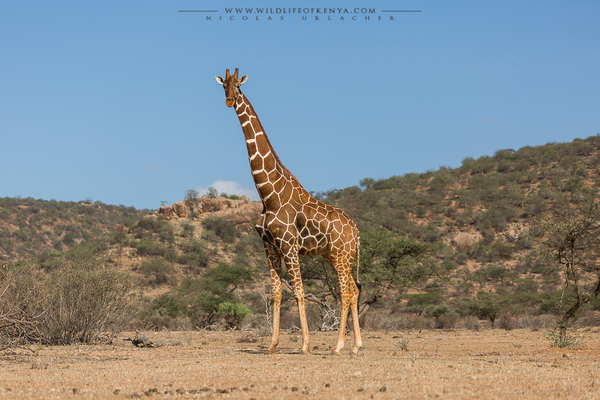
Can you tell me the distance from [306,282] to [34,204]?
47.4 metres

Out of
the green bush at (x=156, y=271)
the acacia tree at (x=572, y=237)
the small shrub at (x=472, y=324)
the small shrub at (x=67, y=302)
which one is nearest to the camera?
the small shrub at (x=67, y=302)

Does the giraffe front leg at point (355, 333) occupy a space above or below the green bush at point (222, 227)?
below

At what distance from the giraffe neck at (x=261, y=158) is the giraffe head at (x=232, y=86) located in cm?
13

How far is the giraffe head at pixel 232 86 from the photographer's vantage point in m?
10.0

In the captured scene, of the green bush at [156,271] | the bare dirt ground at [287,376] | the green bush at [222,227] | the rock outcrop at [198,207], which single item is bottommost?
the bare dirt ground at [287,376]

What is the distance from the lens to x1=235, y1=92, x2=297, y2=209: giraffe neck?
9961 millimetres

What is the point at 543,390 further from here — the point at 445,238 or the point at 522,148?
the point at 522,148

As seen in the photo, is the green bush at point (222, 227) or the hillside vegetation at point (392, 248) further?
the green bush at point (222, 227)

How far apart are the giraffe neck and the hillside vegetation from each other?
402 inches

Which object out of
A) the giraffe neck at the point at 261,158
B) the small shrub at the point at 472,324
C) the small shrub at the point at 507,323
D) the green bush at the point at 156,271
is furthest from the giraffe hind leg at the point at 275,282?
the green bush at the point at 156,271

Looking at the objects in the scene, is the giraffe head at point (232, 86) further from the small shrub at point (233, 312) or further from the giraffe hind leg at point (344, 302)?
the small shrub at point (233, 312)

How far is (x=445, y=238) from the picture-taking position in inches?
1727

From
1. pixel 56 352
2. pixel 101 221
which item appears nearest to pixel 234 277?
pixel 56 352

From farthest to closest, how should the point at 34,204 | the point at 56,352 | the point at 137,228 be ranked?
the point at 34,204 < the point at 137,228 < the point at 56,352
